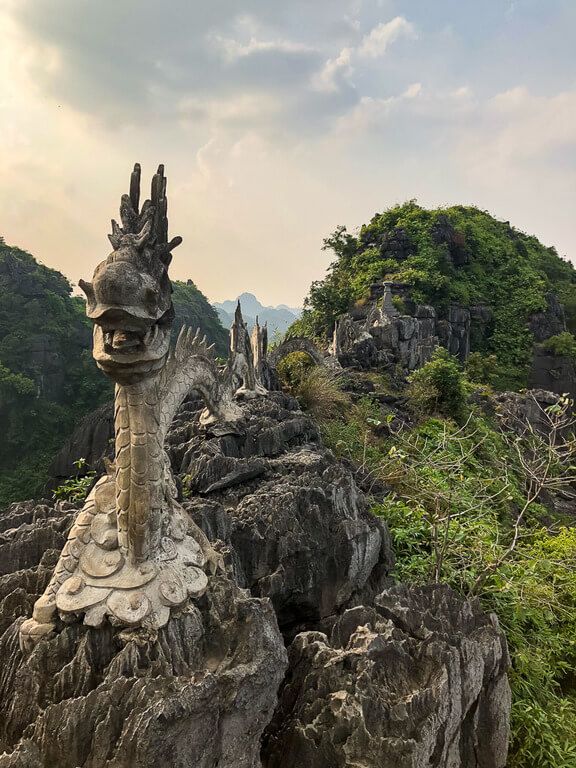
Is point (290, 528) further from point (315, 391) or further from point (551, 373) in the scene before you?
point (551, 373)

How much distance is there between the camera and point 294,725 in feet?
7.07

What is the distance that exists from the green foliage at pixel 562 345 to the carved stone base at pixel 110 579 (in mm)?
22910

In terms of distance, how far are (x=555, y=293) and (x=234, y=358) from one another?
81.9ft

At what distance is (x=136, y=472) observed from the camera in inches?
94.3

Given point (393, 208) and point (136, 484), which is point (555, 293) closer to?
point (393, 208)

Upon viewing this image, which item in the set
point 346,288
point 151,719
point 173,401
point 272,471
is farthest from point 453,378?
point 346,288

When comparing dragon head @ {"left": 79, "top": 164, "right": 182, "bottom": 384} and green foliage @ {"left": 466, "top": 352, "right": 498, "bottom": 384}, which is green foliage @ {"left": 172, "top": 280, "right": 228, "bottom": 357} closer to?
green foliage @ {"left": 466, "top": 352, "right": 498, "bottom": 384}

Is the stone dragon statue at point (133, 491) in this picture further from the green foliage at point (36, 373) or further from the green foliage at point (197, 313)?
the green foliage at point (197, 313)

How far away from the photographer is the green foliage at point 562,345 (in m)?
21.2

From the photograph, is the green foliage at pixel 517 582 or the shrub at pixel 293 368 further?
the shrub at pixel 293 368

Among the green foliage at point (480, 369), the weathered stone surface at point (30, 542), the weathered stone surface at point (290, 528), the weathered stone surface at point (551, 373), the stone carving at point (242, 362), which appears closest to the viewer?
the weathered stone surface at point (30, 542)

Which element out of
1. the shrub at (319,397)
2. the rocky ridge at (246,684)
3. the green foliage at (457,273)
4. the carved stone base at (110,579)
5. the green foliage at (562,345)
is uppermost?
the green foliage at (457,273)

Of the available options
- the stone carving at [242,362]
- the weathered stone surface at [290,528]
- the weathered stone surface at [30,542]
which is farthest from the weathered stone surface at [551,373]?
the weathered stone surface at [30,542]

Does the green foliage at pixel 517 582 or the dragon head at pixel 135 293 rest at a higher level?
the dragon head at pixel 135 293
